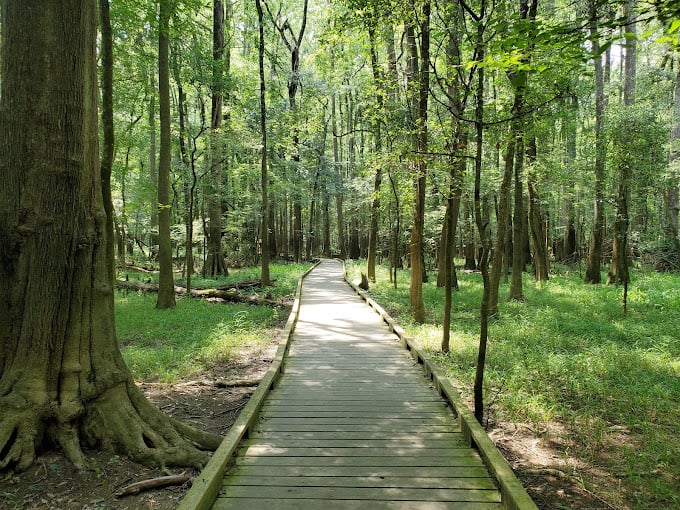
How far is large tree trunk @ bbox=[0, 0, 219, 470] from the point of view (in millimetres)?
3465

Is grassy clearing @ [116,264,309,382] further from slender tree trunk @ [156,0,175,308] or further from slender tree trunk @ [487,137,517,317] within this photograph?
slender tree trunk @ [487,137,517,317]

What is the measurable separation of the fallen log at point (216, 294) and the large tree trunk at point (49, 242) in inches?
370

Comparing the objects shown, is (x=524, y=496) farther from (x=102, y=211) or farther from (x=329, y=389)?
(x=102, y=211)

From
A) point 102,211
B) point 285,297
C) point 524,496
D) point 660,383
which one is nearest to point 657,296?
point 660,383

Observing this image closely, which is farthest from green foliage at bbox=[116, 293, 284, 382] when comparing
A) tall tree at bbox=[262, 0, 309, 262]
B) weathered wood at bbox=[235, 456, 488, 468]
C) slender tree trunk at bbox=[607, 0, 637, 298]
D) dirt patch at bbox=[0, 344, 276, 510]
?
tall tree at bbox=[262, 0, 309, 262]

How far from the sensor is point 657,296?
472 inches

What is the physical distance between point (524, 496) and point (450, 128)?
6211mm

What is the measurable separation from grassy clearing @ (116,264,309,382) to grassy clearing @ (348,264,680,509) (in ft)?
11.3

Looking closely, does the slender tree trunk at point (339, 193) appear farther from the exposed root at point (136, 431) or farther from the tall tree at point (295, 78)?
the exposed root at point (136, 431)

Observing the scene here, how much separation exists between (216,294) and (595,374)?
10.7 m

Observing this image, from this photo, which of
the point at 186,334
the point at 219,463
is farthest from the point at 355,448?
the point at 186,334

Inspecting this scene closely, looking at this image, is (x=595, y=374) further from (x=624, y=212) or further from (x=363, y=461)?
(x=624, y=212)

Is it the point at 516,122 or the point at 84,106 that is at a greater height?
the point at 516,122

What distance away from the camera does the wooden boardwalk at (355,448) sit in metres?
3.21
